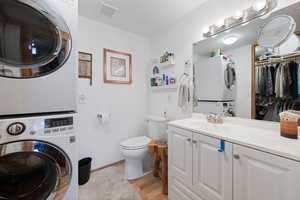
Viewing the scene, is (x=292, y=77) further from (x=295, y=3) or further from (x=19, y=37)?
(x=19, y=37)

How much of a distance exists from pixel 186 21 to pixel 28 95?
1.92 m

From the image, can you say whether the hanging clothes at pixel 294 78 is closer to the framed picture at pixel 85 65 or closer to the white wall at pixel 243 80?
the white wall at pixel 243 80

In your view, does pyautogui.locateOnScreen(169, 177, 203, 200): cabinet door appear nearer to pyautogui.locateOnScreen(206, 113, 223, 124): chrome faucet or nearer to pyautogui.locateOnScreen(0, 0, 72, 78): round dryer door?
pyautogui.locateOnScreen(206, 113, 223, 124): chrome faucet

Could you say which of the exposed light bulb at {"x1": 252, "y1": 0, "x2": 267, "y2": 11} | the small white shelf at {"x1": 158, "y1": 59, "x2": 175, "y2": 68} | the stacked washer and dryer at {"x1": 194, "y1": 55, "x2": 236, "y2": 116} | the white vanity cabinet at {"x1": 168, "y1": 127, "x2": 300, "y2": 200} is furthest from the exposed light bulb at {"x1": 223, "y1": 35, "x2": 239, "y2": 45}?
the white vanity cabinet at {"x1": 168, "y1": 127, "x2": 300, "y2": 200}

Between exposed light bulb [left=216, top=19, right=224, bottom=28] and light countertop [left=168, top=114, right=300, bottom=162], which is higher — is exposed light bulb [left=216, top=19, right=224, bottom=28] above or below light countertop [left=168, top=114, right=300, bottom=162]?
above

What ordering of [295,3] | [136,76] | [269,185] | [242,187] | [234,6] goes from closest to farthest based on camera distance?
[269,185]
[242,187]
[295,3]
[234,6]
[136,76]

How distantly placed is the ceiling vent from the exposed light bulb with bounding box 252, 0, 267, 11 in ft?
4.91

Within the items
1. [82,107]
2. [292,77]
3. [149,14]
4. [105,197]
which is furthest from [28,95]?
[292,77]

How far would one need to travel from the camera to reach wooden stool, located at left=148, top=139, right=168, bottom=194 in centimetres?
152

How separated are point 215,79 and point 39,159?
1.74 meters

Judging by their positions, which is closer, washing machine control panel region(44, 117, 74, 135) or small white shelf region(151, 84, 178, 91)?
washing machine control panel region(44, 117, 74, 135)

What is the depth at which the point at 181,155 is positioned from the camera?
1252 millimetres

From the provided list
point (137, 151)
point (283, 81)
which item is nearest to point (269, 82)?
point (283, 81)

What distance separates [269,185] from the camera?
734mm
